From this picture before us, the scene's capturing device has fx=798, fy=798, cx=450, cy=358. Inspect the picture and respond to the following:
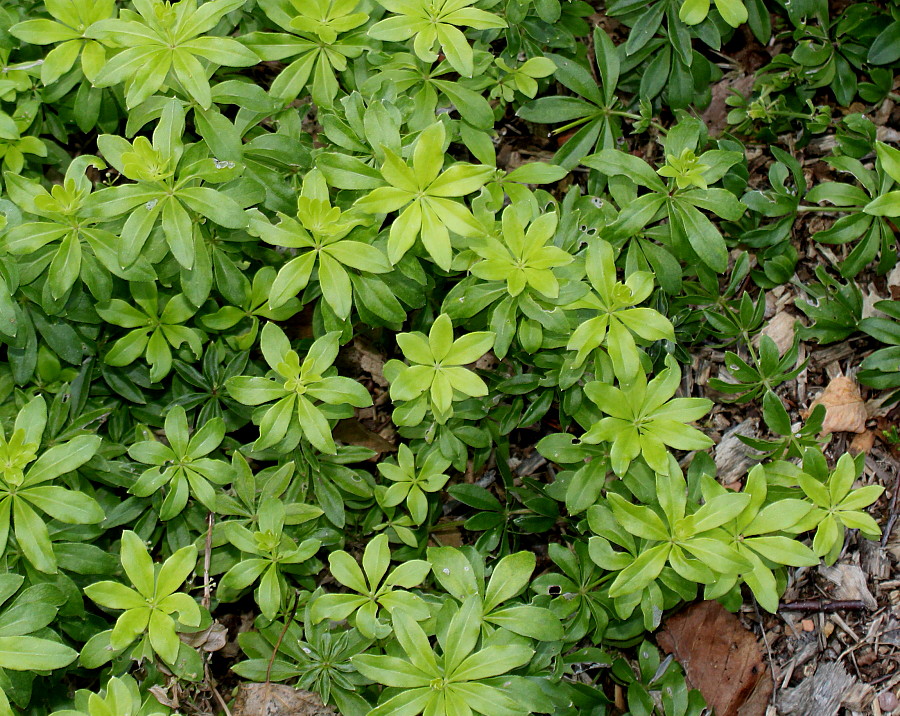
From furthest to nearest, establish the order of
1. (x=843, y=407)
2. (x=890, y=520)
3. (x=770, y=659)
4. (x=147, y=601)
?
(x=843, y=407), (x=890, y=520), (x=770, y=659), (x=147, y=601)

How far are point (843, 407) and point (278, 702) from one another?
2849 millimetres

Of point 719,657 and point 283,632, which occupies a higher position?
point 283,632

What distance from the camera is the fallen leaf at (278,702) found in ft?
10.4

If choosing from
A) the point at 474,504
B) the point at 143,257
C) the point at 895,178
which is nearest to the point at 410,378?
the point at 474,504

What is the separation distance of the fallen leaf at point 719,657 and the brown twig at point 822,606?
22 cm

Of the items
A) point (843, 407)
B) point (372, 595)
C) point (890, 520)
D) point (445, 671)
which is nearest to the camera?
point (445, 671)

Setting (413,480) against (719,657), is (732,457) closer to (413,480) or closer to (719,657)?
(719,657)

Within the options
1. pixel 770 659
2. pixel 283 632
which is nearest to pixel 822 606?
pixel 770 659

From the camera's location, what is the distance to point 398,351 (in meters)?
3.92

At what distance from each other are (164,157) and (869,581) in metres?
3.49

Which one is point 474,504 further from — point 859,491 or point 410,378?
point 859,491

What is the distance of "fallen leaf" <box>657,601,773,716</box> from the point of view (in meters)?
3.43

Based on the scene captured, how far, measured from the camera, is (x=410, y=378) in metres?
2.98

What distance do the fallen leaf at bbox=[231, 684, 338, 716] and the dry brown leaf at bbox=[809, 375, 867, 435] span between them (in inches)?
103
